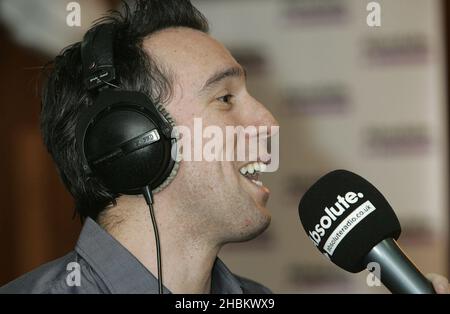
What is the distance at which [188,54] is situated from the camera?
3.89 feet

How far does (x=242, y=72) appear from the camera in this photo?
4.04ft

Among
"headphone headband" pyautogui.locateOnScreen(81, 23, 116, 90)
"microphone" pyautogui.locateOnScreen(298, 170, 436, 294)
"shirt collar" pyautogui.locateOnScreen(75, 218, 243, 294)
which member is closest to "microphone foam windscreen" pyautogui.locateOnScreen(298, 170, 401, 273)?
"microphone" pyautogui.locateOnScreen(298, 170, 436, 294)

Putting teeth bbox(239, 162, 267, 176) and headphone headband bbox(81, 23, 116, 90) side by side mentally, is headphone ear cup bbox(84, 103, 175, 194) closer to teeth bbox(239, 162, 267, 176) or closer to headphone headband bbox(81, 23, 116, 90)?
headphone headband bbox(81, 23, 116, 90)

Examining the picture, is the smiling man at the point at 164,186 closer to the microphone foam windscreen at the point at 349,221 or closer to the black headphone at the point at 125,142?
the black headphone at the point at 125,142

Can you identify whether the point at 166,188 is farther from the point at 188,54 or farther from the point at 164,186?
the point at 188,54

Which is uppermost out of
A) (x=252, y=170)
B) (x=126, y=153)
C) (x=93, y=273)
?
(x=126, y=153)

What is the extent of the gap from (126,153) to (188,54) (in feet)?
0.89

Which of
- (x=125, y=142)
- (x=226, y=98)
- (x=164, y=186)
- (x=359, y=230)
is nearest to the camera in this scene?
(x=359, y=230)

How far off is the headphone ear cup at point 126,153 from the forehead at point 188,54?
0.17 metres

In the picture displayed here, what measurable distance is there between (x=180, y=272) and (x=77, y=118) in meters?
0.33

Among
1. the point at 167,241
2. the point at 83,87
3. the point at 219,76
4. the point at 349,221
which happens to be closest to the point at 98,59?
the point at 83,87

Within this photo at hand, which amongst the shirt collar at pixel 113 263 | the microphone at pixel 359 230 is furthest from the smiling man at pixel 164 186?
the microphone at pixel 359 230
